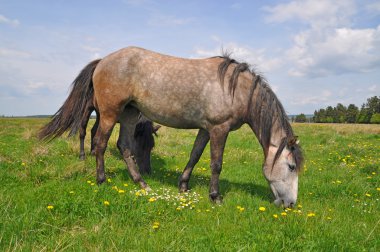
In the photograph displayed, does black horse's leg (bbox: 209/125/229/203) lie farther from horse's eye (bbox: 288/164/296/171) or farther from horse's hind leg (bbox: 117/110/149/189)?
horse's hind leg (bbox: 117/110/149/189)

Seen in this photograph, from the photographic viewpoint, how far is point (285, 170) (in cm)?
531

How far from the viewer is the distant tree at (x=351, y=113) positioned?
106438 mm

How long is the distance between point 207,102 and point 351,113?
395 ft

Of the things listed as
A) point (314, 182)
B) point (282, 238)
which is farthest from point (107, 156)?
point (282, 238)

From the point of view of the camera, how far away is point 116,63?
19.3 ft

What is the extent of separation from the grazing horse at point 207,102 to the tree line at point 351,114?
92615 mm

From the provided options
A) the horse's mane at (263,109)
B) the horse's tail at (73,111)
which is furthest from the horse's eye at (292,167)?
the horse's tail at (73,111)

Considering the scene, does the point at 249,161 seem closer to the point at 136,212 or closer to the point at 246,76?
the point at 246,76

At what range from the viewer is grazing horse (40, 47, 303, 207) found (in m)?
5.38

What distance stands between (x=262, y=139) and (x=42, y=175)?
4494 mm

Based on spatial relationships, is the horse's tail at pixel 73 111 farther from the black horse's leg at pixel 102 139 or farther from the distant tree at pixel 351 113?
the distant tree at pixel 351 113

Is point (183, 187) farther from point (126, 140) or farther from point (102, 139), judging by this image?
point (102, 139)

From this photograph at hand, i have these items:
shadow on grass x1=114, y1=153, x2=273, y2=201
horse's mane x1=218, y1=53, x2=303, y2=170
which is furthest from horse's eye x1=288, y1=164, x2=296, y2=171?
shadow on grass x1=114, y1=153, x2=273, y2=201

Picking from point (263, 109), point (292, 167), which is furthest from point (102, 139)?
point (292, 167)
